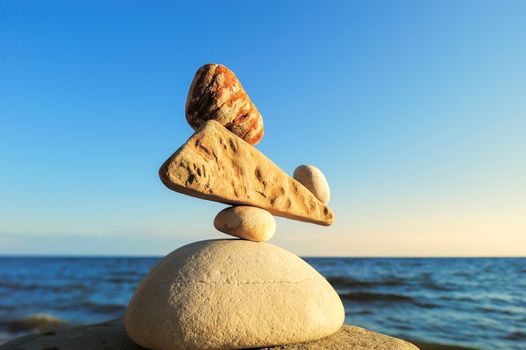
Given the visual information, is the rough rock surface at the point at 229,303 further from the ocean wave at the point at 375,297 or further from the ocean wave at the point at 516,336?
the ocean wave at the point at 375,297

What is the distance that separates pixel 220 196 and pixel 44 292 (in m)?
16.2

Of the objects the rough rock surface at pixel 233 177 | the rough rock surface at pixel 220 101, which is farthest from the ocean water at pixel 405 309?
the rough rock surface at pixel 220 101

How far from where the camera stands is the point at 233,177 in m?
4.28

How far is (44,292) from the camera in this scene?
1692cm

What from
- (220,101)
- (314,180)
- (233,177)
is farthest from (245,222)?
(220,101)

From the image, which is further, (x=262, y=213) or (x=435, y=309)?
(x=435, y=309)

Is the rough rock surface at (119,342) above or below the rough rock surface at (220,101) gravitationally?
below

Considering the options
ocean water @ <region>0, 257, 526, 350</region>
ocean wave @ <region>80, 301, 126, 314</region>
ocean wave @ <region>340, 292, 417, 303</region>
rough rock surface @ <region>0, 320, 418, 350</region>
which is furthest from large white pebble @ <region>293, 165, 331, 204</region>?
ocean wave @ <region>340, 292, 417, 303</region>

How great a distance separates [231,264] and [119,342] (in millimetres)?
1825

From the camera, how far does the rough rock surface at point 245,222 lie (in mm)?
4512

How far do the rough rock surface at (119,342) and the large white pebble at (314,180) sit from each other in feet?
5.62

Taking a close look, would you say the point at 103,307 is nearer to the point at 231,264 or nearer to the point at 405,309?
the point at 405,309

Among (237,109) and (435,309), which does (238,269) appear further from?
(435,309)

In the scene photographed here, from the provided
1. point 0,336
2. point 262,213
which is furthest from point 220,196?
point 0,336
